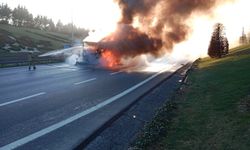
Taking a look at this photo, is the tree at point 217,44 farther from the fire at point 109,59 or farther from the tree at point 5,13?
the tree at point 5,13

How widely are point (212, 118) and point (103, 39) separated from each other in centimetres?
1993

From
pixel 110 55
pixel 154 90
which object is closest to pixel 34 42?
pixel 110 55

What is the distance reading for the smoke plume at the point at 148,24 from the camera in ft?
91.4

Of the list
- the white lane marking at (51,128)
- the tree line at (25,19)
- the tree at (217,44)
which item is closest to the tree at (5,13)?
the tree line at (25,19)

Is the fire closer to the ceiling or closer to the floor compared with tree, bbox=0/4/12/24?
closer to the floor

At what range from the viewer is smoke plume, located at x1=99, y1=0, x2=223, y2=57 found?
27.9 meters

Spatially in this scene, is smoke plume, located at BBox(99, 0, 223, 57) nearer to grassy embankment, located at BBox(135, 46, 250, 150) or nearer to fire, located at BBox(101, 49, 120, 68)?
fire, located at BBox(101, 49, 120, 68)

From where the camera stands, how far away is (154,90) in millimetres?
Result: 15820

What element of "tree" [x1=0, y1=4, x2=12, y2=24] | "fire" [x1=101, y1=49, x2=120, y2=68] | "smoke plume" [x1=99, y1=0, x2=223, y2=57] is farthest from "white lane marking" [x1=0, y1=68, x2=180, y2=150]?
"tree" [x1=0, y1=4, x2=12, y2=24]

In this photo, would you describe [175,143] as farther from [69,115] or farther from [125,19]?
[125,19]

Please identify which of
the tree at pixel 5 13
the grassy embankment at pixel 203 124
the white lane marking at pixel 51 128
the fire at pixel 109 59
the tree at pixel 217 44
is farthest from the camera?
the tree at pixel 5 13

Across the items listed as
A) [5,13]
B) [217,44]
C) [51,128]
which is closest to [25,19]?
[5,13]

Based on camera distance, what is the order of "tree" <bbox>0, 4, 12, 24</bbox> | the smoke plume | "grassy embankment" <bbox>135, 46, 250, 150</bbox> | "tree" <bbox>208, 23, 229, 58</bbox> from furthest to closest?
"tree" <bbox>0, 4, 12, 24</bbox> < "tree" <bbox>208, 23, 229, 58</bbox> < the smoke plume < "grassy embankment" <bbox>135, 46, 250, 150</bbox>

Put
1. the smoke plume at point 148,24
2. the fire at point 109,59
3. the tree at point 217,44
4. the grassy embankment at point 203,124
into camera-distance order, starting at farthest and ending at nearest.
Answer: the tree at point 217,44 < the fire at point 109,59 < the smoke plume at point 148,24 < the grassy embankment at point 203,124
